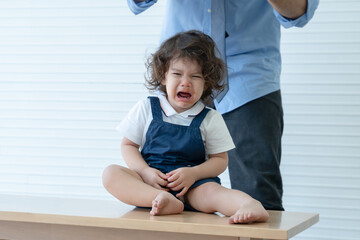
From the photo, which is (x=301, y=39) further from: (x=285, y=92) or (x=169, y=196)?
(x=169, y=196)

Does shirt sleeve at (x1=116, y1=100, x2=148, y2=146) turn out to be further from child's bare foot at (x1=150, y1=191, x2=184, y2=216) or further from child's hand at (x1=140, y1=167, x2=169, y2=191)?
child's bare foot at (x1=150, y1=191, x2=184, y2=216)

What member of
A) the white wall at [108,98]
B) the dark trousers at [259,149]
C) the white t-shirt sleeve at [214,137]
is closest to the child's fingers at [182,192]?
the white t-shirt sleeve at [214,137]

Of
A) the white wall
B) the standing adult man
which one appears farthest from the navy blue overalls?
the white wall

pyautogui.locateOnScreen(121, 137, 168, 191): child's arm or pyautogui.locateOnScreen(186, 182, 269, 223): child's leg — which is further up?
pyautogui.locateOnScreen(121, 137, 168, 191): child's arm

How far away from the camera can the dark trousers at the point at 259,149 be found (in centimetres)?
186

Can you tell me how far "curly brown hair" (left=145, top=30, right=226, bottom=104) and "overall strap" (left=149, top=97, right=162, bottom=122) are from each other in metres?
0.05

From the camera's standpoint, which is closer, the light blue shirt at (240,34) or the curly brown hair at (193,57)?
the curly brown hair at (193,57)

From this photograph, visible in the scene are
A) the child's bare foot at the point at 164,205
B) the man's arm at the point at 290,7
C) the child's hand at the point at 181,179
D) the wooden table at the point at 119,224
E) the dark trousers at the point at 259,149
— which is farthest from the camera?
the dark trousers at the point at 259,149

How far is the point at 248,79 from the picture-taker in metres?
1.91

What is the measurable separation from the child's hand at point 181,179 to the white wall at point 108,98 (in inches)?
56.8

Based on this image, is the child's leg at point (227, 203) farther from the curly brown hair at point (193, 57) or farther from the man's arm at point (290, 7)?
the man's arm at point (290, 7)

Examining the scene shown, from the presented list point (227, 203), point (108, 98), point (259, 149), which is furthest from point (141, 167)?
point (108, 98)

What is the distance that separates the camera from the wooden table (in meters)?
1.18

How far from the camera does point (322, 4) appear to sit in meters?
2.77
